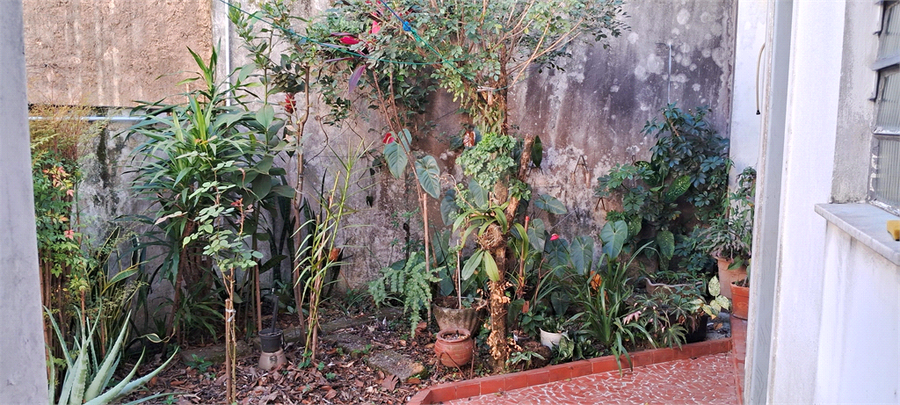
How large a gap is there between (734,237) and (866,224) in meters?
3.24

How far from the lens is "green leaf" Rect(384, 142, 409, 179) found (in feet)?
13.8

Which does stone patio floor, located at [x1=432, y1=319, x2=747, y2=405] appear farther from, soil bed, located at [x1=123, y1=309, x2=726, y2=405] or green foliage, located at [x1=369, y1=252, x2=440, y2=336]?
green foliage, located at [x1=369, y1=252, x2=440, y2=336]

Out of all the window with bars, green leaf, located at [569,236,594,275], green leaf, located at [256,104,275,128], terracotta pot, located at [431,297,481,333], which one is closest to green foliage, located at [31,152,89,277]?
green leaf, located at [256,104,275,128]

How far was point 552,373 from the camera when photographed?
12.5ft

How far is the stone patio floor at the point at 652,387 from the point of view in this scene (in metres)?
3.52

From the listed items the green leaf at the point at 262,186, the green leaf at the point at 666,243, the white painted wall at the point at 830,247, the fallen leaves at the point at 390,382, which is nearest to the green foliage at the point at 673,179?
the green leaf at the point at 666,243

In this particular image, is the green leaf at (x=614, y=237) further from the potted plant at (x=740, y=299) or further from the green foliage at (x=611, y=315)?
the potted plant at (x=740, y=299)

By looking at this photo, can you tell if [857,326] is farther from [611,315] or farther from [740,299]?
[740,299]

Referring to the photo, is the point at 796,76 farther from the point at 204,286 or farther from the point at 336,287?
the point at 336,287

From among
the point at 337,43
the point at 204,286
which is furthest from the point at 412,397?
the point at 337,43

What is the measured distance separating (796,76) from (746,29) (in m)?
3.52

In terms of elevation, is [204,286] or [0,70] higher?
[0,70]

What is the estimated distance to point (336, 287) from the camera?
16.5 feet

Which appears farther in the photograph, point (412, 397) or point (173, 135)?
point (173, 135)
